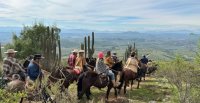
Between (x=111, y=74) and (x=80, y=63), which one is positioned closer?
(x=111, y=74)

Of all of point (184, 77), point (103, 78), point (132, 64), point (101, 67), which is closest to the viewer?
point (184, 77)

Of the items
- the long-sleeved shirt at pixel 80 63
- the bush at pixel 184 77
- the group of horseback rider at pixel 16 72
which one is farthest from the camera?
the long-sleeved shirt at pixel 80 63

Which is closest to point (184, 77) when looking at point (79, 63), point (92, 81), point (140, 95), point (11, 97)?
point (92, 81)

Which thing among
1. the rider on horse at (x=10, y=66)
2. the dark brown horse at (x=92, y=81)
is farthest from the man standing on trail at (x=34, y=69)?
the dark brown horse at (x=92, y=81)

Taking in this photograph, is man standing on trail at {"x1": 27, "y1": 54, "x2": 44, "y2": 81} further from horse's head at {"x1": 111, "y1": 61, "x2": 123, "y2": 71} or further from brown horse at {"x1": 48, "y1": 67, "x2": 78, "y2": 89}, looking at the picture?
horse's head at {"x1": 111, "y1": 61, "x2": 123, "y2": 71}

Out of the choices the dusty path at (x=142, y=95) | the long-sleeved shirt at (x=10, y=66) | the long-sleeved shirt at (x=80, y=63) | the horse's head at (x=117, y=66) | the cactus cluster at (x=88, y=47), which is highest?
→ the long-sleeved shirt at (x=10, y=66)

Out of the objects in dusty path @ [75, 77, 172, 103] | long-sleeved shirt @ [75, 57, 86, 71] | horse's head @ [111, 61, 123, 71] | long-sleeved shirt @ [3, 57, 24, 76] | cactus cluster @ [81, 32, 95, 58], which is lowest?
dusty path @ [75, 77, 172, 103]

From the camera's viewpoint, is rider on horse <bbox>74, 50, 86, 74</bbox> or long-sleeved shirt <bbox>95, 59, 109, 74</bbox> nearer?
long-sleeved shirt <bbox>95, 59, 109, 74</bbox>

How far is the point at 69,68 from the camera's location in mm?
17016

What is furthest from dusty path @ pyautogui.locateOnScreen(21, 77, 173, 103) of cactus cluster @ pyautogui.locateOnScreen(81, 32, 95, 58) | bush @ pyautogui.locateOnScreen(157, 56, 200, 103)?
cactus cluster @ pyautogui.locateOnScreen(81, 32, 95, 58)

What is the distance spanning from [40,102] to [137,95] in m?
6.71

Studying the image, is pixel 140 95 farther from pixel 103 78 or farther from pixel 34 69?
pixel 34 69

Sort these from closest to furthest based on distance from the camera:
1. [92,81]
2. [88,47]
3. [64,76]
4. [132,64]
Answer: [64,76] < [92,81] < [132,64] < [88,47]

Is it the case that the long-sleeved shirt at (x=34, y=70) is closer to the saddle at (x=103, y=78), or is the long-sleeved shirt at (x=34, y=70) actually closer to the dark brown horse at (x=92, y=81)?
the dark brown horse at (x=92, y=81)
